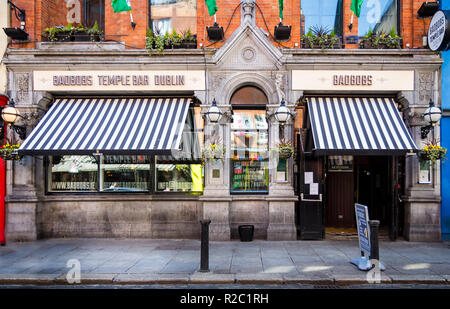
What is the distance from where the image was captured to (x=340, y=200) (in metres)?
11.6

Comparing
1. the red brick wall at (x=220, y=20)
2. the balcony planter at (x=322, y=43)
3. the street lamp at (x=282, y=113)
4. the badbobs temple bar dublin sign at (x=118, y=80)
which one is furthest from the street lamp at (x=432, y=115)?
the badbobs temple bar dublin sign at (x=118, y=80)

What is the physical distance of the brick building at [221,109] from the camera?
31.4 feet

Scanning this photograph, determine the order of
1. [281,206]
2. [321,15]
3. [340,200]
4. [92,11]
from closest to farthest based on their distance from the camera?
[281,206]
[321,15]
[92,11]
[340,200]

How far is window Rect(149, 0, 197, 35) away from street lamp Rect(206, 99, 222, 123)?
11.7ft

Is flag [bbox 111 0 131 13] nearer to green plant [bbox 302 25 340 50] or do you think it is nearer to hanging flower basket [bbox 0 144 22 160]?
hanging flower basket [bbox 0 144 22 160]

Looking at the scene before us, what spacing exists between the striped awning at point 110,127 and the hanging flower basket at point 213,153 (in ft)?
3.32

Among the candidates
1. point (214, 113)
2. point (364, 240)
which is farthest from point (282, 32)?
point (364, 240)

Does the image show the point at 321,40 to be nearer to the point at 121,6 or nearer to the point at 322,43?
the point at 322,43

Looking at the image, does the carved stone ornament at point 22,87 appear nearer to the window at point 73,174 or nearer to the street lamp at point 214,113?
the window at point 73,174

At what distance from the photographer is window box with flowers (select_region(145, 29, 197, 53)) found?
9859mm

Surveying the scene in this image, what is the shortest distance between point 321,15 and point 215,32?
3988mm

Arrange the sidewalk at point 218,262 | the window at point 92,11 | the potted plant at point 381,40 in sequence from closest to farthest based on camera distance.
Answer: the sidewalk at point 218,262 → the potted plant at point 381,40 → the window at point 92,11

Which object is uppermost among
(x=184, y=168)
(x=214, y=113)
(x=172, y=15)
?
(x=172, y=15)

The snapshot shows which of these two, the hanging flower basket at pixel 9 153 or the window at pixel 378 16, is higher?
the window at pixel 378 16
